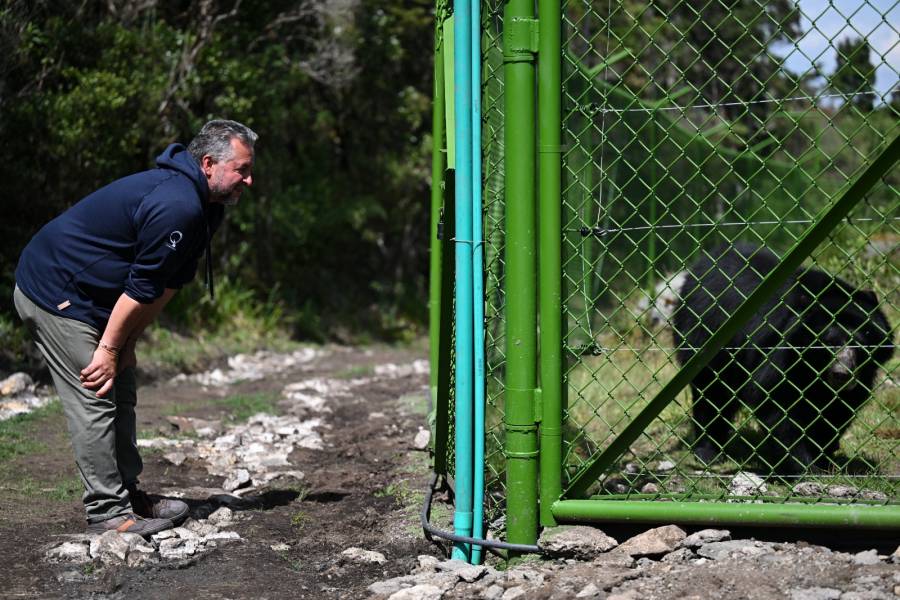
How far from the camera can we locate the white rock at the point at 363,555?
3.37 m

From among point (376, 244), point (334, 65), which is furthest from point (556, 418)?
point (376, 244)

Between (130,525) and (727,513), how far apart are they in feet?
7.55

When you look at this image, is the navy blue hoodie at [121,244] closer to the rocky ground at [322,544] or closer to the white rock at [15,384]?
the rocky ground at [322,544]

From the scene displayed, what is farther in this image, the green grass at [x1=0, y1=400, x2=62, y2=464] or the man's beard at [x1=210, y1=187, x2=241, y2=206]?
the green grass at [x1=0, y1=400, x2=62, y2=464]

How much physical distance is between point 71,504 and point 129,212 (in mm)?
1503

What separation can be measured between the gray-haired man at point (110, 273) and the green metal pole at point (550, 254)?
134 cm

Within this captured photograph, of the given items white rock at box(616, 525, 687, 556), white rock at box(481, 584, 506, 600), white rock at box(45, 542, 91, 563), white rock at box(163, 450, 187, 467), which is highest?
white rock at box(616, 525, 687, 556)

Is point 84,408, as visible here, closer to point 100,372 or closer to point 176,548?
point 100,372

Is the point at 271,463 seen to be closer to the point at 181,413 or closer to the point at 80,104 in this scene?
the point at 181,413

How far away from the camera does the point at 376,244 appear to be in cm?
1405

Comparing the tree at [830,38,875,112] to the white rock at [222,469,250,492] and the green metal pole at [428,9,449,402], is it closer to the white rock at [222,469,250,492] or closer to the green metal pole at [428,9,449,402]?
the green metal pole at [428,9,449,402]

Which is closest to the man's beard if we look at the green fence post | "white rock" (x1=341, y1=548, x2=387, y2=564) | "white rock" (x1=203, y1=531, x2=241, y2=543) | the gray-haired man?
the gray-haired man

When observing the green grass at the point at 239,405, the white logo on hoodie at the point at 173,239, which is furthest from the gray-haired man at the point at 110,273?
the green grass at the point at 239,405

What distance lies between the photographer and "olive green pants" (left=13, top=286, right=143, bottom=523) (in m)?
3.50
